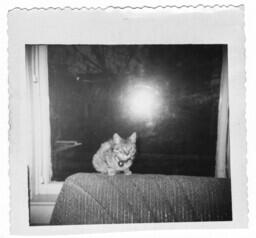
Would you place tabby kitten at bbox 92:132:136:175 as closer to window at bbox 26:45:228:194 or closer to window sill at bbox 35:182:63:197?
window at bbox 26:45:228:194

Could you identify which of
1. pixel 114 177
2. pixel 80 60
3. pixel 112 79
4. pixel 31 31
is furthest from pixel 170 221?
pixel 31 31

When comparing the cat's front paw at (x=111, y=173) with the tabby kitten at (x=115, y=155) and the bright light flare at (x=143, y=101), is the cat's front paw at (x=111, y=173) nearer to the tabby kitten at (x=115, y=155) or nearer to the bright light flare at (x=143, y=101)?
the tabby kitten at (x=115, y=155)

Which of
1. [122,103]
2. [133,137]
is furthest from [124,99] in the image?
[133,137]

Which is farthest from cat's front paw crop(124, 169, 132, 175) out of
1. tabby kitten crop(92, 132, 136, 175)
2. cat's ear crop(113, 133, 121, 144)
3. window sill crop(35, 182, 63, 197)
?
window sill crop(35, 182, 63, 197)

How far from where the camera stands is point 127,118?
930 mm

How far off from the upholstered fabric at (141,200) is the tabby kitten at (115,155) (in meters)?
0.06

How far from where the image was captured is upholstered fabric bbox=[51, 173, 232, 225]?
34.9 inches

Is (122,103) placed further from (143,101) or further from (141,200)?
(141,200)

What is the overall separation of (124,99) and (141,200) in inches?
13.6

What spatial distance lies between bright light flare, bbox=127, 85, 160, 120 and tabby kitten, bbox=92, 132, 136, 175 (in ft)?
0.26

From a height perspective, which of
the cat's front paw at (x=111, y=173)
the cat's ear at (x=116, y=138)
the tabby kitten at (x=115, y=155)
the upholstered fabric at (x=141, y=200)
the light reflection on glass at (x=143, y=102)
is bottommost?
the upholstered fabric at (x=141, y=200)

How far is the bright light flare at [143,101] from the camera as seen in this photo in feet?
3.00

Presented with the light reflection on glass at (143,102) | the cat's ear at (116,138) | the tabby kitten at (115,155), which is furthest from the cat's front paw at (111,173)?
the light reflection on glass at (143,102)

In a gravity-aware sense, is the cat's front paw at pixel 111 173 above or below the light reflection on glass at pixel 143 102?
below
